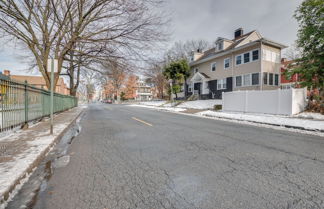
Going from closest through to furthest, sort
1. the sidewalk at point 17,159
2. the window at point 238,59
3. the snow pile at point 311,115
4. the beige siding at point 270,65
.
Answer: the sidewalk at point 17,159, the snow pile at point 311,115, the beige siding at point 270,65, the window at point 238,59

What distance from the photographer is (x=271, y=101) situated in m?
10.9

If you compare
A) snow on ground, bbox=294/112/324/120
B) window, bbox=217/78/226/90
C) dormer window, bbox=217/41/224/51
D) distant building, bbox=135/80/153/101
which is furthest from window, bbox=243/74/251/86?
distant building, bbox=135/80/153/101

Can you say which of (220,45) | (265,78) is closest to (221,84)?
(265,78)

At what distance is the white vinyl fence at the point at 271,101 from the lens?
1005cm

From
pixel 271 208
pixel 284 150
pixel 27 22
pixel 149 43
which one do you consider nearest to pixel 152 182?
pixel 271 208

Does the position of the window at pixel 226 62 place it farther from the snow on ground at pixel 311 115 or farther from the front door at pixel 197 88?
the snow on ground at pixel 311 115

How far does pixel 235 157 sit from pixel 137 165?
2.11m

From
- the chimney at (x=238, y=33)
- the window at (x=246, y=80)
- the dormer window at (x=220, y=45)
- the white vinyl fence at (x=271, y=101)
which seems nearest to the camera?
the white vinyl fence at (x=271, y=101)

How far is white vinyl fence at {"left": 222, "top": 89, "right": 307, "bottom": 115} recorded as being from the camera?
33.0ft

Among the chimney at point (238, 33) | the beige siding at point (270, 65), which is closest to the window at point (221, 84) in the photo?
the beige siding at point (270, 65)

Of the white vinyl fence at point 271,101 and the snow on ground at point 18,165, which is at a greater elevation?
the white vinyl fence at point 271,101

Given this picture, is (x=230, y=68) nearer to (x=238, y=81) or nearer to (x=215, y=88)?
(x=238, y=81)

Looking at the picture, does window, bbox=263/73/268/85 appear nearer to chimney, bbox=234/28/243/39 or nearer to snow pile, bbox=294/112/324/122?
snow pile, bbox=294/112/324/122

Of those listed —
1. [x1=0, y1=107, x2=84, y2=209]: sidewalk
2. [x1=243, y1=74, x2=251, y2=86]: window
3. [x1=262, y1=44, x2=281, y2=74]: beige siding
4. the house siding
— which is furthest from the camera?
the house siding
